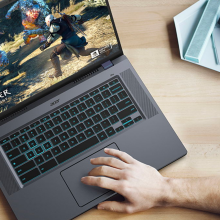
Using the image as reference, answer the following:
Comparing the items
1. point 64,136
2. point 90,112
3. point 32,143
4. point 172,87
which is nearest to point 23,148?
point 32,143

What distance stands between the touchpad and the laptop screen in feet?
0.86

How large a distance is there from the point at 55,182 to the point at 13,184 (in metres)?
0.13

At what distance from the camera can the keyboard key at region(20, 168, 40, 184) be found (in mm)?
846

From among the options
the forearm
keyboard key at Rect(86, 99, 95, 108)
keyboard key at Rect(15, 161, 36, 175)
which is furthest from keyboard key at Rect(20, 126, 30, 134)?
the forearm

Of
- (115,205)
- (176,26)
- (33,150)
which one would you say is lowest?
(115,205)

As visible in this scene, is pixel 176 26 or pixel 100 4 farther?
pixel 176 26

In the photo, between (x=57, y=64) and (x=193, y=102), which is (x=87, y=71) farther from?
(x=193, y=102)

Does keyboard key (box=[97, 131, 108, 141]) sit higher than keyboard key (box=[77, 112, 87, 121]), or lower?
lower

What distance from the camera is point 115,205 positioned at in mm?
799

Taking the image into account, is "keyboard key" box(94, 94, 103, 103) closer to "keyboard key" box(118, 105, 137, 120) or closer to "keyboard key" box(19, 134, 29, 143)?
"keyboard key" box(118, 105, 137, 120)

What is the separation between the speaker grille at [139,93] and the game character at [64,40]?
0.14 m

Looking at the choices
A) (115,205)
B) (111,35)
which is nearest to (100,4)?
(111,35)

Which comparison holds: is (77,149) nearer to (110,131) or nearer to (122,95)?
(110,131)

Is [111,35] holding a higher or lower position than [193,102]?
higher
